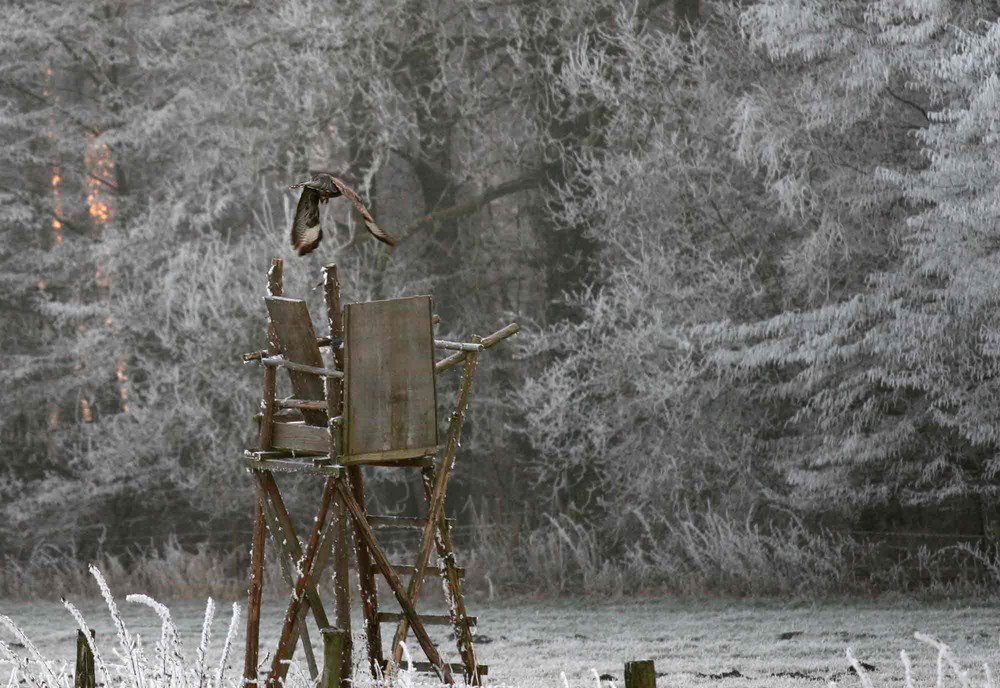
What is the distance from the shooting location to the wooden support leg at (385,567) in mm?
5305

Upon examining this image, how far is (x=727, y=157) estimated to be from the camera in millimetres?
13531

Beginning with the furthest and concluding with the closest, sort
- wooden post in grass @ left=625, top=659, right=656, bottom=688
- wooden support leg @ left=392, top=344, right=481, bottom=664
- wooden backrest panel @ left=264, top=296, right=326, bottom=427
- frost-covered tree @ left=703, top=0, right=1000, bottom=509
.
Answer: frost-covered tree @ left=703, top=0, right=1000, bottom=509, wooden support leg @ left=392, top=344, right=481, bottom=664, wooden backrest panel @ left=264, top=296, right=326, bottom=427, wooden post in grass @ left=625, top=659, right=656, bottom=688

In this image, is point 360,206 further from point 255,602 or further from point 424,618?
point 424,618

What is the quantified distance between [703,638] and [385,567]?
17.0 feet

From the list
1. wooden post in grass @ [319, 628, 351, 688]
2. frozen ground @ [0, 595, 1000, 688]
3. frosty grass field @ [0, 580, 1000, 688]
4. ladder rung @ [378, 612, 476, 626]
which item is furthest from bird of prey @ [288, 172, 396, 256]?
frozen ground @ [0, 595, 1000, 688]

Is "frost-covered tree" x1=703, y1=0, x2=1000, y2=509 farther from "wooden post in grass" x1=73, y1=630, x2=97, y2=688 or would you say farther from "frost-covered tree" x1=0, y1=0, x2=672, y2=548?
"wooden post in grass" x1=73, y1=630, x2=97, y2=688

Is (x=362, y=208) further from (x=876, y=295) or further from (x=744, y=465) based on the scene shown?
(x=744, y=465)

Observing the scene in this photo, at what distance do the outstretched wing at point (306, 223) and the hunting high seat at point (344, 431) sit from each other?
142 millimetres

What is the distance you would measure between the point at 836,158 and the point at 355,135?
17.0ft

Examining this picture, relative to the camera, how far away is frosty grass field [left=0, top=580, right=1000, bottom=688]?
833 centimetres

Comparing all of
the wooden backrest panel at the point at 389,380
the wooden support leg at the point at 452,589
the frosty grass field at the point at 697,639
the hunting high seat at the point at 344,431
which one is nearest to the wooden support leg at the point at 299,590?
the hunting high seat at the point at 344,431

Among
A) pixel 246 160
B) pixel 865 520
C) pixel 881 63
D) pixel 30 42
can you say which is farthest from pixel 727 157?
pixel 30 42

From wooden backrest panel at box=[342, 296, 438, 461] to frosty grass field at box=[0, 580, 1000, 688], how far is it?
7.79ft

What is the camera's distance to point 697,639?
999 cm
